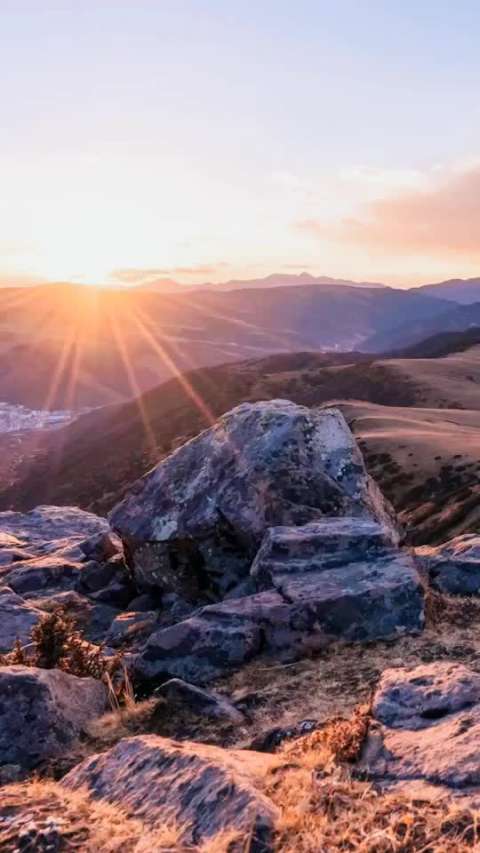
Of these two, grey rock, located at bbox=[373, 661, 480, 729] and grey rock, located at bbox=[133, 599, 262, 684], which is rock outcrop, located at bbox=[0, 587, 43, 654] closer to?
grey rock, located at bbox=[133, 599, 262, 684]

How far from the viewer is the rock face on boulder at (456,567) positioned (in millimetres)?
15031

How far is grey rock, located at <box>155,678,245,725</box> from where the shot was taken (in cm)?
954

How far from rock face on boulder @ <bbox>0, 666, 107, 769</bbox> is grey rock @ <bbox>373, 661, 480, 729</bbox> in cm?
413

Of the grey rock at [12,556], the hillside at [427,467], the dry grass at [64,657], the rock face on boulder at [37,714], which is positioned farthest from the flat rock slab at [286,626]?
the hillside at [427,467]

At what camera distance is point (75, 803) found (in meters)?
6.47

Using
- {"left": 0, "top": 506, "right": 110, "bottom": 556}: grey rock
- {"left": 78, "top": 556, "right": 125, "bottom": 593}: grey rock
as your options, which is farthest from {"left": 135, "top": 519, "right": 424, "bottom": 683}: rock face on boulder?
{"left": 0, "top": 506, "right": 110, "bottom": 556}: grey rock

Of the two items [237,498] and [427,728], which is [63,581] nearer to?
[237,498]

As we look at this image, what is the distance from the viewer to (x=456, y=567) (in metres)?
15.7

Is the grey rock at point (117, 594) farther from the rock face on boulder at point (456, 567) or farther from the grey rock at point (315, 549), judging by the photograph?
the rock face on boulder at point (456, 567)

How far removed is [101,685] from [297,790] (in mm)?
5314

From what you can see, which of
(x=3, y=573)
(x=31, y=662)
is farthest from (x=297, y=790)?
(x=3, y=573)

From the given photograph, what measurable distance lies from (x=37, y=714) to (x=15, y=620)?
24.3ft

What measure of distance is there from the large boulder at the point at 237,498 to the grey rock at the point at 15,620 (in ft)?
8.37

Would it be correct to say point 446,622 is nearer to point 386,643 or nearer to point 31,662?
point 386,643
